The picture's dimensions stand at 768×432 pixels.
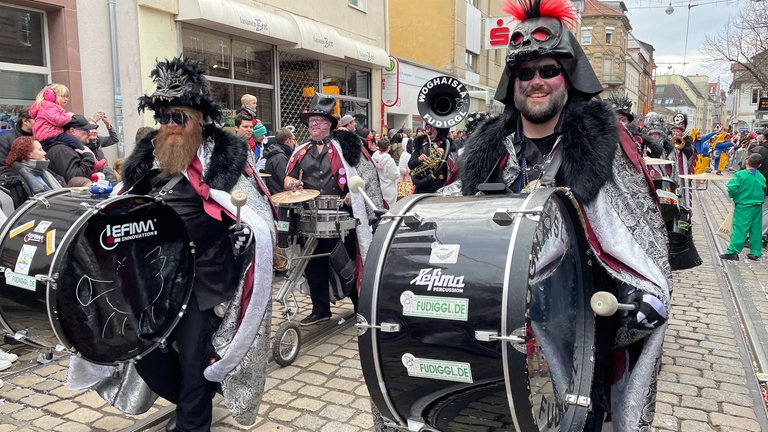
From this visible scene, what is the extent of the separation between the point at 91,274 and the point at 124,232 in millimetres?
235

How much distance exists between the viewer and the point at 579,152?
2273 millimetres

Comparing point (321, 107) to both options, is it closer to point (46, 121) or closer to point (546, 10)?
point (46, 121)

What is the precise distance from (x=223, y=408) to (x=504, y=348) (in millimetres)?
2632

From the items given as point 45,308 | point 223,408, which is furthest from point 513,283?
point 223,408

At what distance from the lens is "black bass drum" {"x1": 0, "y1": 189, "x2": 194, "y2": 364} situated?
2359 mm

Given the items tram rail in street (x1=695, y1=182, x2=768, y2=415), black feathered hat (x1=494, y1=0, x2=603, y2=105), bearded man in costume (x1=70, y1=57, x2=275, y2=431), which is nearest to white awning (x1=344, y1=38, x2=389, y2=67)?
tram rail in street (x1=695, y1=182, x2=768, y2=415)

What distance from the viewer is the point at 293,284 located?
196 inches

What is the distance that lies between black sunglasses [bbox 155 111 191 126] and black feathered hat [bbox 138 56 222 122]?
42 millimetres

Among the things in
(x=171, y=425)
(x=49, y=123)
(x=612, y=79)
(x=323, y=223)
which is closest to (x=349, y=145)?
(x=323, y=223)

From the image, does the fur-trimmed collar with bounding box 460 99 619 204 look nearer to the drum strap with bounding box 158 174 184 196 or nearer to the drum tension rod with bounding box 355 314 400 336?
the drum tension rod with bounding box 355 314 400 336

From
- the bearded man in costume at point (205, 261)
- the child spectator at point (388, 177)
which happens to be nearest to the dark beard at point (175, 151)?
the bearded man in costume at point (205, 261)

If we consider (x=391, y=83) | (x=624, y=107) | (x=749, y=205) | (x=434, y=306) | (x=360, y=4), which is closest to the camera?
(x=434, y=306)

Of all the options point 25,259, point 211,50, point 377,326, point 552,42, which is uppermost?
point 211,50

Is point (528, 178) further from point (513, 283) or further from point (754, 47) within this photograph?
point (754, 47)
